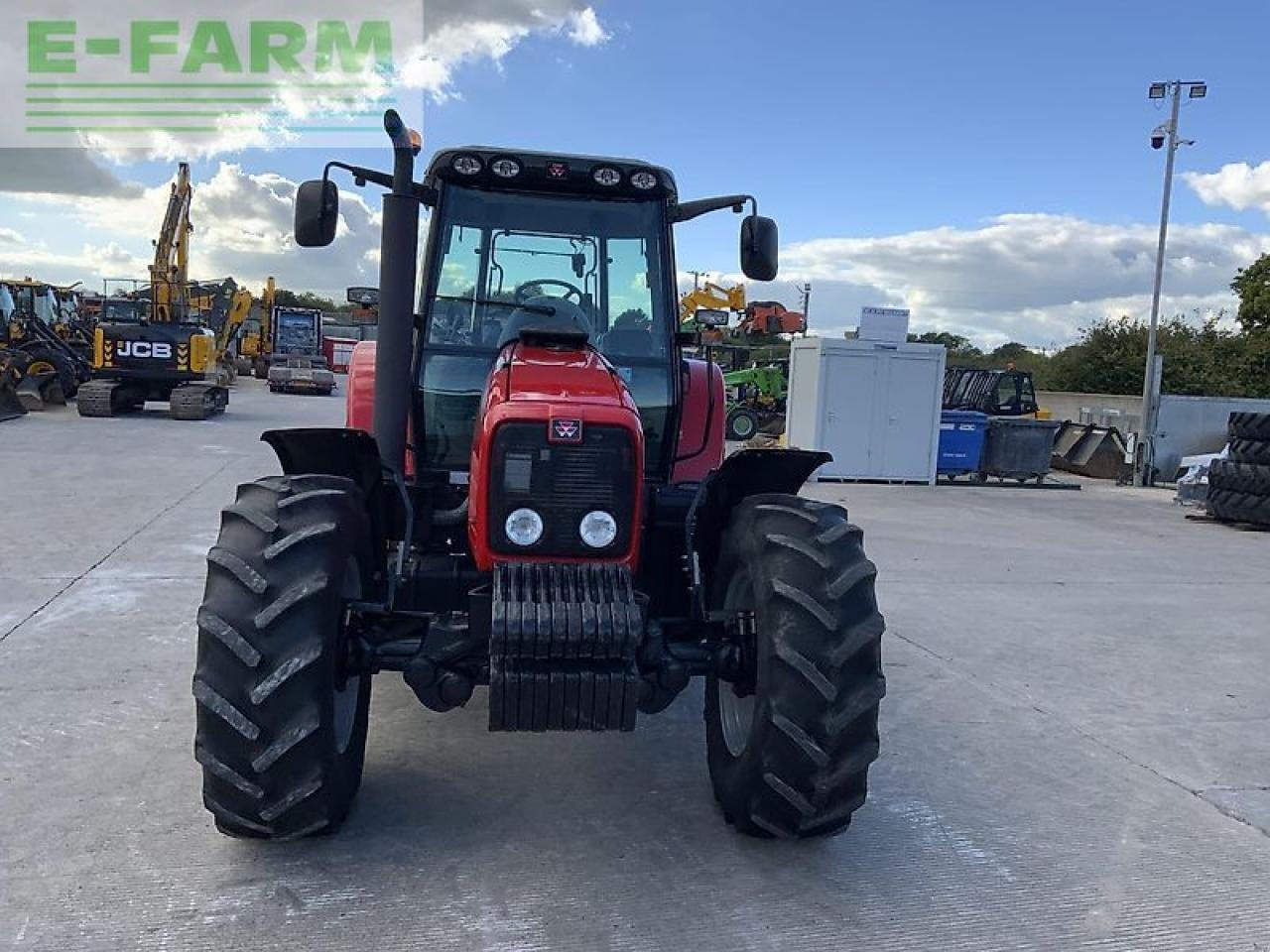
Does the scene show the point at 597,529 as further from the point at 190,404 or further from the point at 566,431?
the point at 190,404

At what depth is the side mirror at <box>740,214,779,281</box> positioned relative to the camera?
15.8 feet

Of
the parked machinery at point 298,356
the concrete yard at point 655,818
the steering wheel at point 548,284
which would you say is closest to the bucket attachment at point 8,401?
the parked machinery at point 298,356

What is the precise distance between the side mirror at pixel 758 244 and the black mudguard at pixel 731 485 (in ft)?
3.39

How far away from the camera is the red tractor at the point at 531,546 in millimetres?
3354

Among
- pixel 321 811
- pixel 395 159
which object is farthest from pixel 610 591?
pixel 395 159

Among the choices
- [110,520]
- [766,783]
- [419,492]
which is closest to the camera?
[766,783]

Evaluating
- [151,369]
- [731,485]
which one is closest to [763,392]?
[151,369]

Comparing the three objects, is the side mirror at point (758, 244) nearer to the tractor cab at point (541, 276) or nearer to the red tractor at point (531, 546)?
the red tractor at point (531, 546)

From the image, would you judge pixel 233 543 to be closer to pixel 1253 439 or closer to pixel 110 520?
pixel 110 520

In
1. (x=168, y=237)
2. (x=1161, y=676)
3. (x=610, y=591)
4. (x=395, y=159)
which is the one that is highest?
(x=168, y=237)

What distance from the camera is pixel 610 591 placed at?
357cm

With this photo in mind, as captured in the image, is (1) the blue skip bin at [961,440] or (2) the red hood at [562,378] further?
(1) the blue skip bin at [961,440]

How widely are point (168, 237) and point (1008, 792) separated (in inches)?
949

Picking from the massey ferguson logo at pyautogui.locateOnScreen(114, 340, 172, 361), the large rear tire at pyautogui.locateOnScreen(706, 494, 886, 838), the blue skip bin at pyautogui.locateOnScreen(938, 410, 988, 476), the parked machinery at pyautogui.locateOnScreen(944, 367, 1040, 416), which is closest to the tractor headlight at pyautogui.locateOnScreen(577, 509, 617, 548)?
the large rear tire at pyautogui.locateOnScreen(706, 494, 886, 838)
